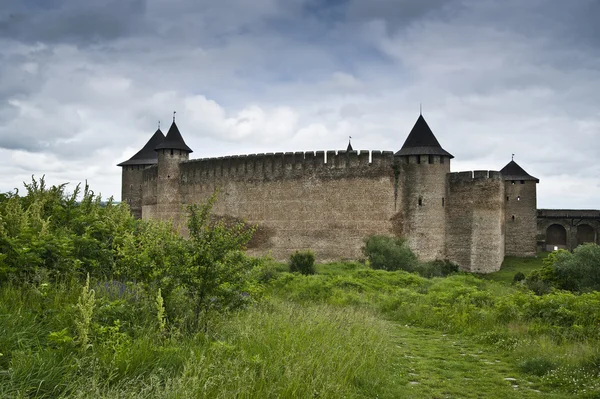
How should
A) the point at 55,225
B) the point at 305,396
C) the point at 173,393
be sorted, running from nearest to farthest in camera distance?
1. the point at 173,393
2. the point at 305,396
3. the point at 55,225

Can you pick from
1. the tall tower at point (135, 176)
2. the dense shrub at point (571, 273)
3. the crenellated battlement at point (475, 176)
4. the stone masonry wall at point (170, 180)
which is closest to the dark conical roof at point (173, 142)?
the stone masonry wall at point (170, 180)

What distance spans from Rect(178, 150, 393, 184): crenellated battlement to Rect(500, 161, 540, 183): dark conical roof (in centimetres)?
1121

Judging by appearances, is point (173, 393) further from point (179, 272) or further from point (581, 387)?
point (581, 387)

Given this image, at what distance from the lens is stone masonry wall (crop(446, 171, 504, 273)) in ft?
90.3

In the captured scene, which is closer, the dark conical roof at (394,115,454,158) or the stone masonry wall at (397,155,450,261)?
the stone masonry wall at (397,155,450,261)

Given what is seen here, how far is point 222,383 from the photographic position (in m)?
4.23

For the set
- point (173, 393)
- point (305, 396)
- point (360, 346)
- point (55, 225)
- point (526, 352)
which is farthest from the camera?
point (55, 225)

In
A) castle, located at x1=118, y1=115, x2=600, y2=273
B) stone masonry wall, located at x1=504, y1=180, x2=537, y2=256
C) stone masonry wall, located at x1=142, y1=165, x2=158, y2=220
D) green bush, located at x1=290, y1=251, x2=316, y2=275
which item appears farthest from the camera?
stone masonry wall, located at x1=142, y1=165, x2=158, y2=220

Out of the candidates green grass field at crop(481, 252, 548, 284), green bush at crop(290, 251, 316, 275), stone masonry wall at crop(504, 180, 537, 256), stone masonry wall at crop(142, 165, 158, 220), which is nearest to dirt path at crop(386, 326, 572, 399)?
green bush at crop(290, 251, 316, 275)

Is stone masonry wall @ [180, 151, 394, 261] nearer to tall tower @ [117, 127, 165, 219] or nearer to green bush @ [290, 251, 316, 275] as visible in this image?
green bush @ [290, 251, 316, 275]

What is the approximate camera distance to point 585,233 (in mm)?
41438

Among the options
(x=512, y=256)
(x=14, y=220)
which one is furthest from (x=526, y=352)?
(x=512, y=256)

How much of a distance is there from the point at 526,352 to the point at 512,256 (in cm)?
2787

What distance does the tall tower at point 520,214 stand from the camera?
3359cm
